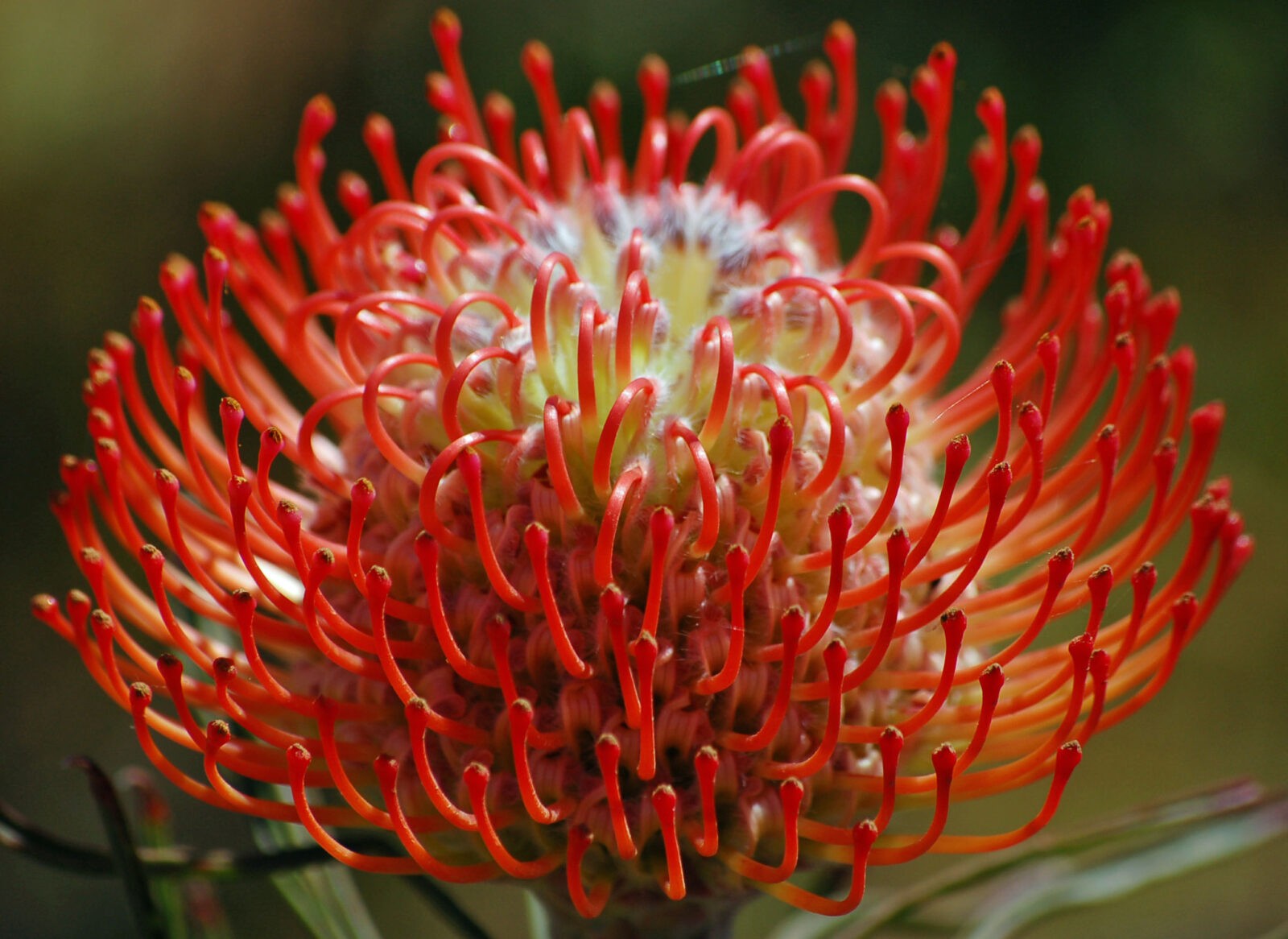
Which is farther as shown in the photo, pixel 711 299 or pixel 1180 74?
pixel 1180 74

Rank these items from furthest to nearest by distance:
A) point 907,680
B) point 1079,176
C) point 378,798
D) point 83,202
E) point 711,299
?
point 83,202 < point 1079,176 < point 378,798 < point 711,299 < point 907,680

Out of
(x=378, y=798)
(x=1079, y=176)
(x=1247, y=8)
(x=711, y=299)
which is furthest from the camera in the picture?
(x=1079, y=176)

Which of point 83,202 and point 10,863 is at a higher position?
point 83,202

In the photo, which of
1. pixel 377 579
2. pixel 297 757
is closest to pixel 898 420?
pixel 377 579

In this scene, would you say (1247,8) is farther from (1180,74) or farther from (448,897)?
(448,897)

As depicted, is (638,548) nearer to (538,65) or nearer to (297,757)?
(297,757)

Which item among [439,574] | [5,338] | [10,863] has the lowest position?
[10,863]

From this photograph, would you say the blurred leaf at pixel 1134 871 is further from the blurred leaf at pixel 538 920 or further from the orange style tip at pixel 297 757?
the orange style tip at pixel 297 757

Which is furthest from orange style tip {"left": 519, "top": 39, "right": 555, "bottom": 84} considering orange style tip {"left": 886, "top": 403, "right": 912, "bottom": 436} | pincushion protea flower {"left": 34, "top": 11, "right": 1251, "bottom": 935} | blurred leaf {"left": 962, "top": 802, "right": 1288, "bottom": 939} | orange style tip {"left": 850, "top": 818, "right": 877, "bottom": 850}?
blurred leaf {"left": 962, "top": 802, "right": 1288, "bottom": 939}

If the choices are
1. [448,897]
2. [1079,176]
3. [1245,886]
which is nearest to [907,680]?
[448,897]
